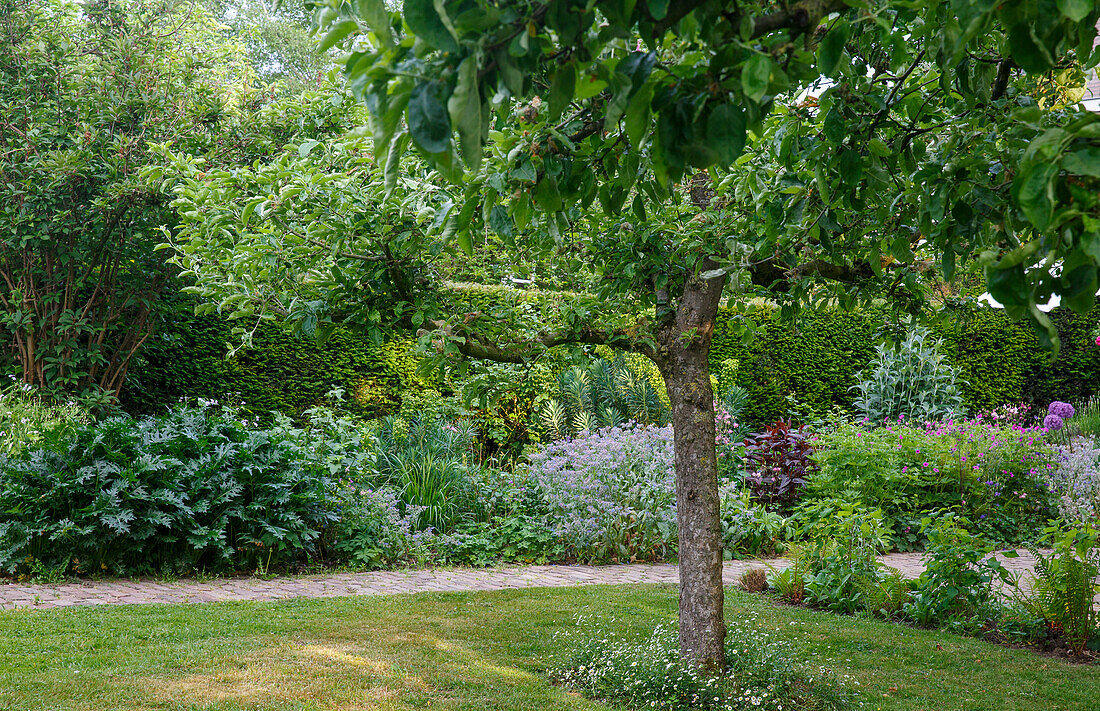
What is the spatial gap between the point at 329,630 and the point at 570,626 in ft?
4.42

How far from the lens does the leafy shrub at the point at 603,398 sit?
30.5 feet

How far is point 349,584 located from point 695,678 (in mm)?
3112

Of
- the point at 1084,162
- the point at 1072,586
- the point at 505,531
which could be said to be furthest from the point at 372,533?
the point at 1084,162

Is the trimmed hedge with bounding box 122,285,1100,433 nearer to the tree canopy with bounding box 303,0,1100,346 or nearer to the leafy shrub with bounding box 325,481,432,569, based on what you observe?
the leafy shrub with bounding box 325,481,432,569

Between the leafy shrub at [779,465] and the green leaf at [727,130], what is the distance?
699 cm

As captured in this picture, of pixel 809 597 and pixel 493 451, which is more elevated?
pixel 493 451

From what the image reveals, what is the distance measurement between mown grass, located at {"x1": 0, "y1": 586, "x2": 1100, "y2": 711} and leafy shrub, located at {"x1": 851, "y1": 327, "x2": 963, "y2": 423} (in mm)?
5135

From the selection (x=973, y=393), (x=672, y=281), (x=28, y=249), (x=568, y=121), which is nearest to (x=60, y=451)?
(x=28, y=249)

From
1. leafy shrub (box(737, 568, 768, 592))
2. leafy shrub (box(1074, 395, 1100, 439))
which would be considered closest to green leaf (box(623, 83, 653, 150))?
leafy shrub (box(737, 568, 768, 592))

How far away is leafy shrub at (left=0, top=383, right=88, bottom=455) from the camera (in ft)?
19.3

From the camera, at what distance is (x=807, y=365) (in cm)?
1062

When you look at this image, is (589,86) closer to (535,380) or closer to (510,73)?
(510,73)

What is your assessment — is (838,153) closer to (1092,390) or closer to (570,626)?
(570,626)

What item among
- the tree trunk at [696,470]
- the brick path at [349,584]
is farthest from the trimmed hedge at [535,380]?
the tree trunk at [696,470]
